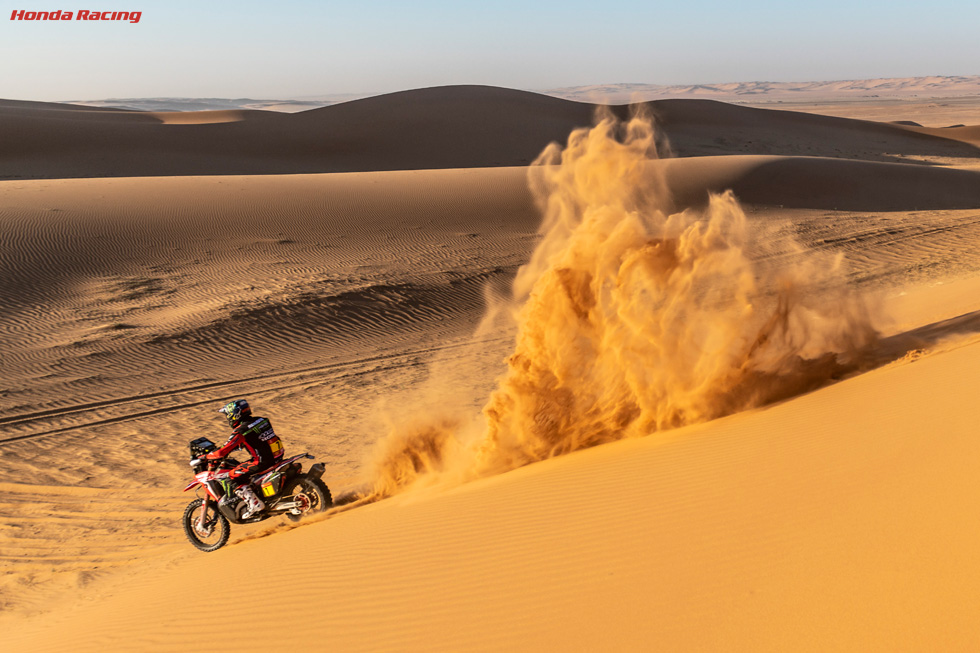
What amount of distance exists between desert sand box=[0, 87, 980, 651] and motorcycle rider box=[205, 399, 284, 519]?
474 millimetres

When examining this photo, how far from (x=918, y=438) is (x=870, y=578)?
2441 mm

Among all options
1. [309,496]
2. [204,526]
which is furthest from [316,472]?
[204,526]

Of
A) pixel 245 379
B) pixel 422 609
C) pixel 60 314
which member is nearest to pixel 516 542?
pixel 422 609

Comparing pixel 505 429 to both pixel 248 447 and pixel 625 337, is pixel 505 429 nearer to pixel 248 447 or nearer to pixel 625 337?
pixel 625 337

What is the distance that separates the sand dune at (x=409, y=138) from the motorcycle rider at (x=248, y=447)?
3129 cm

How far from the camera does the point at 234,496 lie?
7164mm

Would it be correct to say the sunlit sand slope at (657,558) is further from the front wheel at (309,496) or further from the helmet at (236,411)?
the helmet at (236,411)

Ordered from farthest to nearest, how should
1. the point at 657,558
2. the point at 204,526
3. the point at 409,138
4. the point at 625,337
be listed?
the point at 409,138
the point at 625,337
the point at 204,526
the point at 657,558

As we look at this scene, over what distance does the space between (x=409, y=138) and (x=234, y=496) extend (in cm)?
4210

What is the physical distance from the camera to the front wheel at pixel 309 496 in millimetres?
7234

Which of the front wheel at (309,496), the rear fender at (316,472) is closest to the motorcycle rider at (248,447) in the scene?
the front wheel at (309,496)

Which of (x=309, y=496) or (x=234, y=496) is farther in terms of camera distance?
(x=309, y=496)

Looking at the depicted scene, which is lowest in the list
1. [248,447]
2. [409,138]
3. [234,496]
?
[234,496]

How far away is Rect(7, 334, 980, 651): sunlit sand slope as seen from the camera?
3791 millimetres
